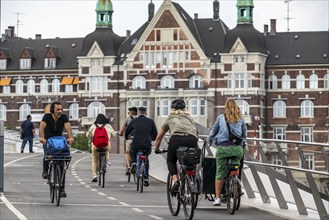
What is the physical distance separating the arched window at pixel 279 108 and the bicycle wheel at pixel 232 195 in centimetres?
10666

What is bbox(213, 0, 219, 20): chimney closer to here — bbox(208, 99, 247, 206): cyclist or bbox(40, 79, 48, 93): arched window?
bbox(40, 79, 48, 93): arched window

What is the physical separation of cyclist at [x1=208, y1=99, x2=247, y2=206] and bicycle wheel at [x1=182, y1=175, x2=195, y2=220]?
1316 millimetres

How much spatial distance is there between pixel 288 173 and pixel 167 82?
357 ft

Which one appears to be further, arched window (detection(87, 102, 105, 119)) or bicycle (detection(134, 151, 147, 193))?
arched window (detection(87, 102, 105, 119))

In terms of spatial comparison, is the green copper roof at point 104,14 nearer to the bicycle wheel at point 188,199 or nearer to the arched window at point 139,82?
the arched window at point 139,82

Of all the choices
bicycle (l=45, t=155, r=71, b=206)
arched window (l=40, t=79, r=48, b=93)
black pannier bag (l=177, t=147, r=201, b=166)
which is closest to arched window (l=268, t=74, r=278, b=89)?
arched window (l=40, t=79, r=48, b=93)

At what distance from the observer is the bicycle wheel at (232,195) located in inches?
768

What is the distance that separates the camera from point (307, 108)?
415 ft

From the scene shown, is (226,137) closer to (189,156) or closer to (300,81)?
(189,156)

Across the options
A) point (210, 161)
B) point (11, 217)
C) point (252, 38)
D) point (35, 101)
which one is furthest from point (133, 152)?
point (35, 101)

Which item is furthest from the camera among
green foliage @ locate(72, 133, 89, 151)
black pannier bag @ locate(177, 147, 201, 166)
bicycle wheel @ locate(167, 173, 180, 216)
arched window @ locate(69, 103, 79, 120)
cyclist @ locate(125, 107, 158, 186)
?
arched window @ locate(69, 103, 79, 120)

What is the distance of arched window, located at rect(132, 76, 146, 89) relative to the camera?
130m

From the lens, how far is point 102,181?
29.0 meters

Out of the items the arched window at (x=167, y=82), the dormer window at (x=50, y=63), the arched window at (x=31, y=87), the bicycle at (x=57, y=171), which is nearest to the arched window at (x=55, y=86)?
the dormer window at (x=50, y=63)
